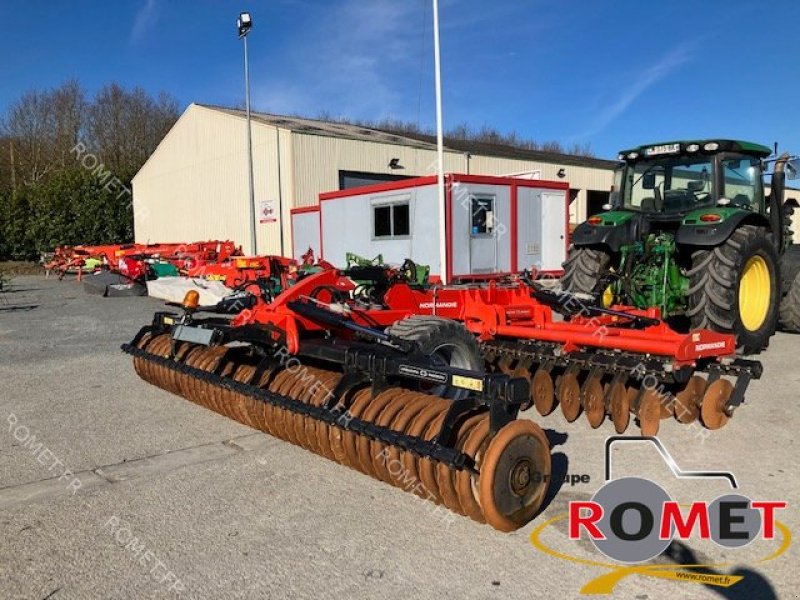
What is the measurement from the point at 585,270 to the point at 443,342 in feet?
10.6

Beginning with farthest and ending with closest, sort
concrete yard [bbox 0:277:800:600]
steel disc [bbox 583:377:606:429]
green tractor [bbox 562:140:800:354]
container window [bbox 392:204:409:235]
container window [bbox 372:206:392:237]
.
→ container window [bbox 372:206:392:237]
container window [bbox 392:204:409:235]
green tractor [bbox 562:140:800:354]
steel disc [bbox 583:377:606:429]
concrete yard [bbox 0:277:800:600]

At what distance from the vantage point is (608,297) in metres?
7.55

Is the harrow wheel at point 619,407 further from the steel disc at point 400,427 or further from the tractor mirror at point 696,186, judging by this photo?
the tractor mirror at point 696,186

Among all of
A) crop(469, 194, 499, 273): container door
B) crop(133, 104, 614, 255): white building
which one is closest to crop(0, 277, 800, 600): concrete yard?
crop(469, 194, 499, 273): container door

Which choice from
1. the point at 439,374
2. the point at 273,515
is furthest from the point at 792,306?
the point at 273,515

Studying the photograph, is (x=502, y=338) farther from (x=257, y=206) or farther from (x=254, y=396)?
(x=257, y=206)

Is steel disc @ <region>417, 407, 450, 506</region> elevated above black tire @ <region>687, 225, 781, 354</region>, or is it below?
below

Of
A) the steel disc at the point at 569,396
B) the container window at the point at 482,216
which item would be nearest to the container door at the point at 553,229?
the container window at the point at 482,216

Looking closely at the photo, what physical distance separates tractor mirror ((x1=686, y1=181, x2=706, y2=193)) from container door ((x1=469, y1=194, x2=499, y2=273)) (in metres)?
7.78

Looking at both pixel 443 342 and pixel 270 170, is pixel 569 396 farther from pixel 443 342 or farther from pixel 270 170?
pixel 270 170

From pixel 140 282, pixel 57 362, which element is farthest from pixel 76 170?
pixel 57 362

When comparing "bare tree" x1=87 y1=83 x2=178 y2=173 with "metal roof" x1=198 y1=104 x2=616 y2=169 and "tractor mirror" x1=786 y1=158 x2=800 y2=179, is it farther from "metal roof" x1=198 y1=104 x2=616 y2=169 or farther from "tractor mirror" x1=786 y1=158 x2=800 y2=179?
"tractor mirror" x1=786 y1=158 x2=800 y2=179

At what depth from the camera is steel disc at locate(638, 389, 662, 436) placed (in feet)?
15.6

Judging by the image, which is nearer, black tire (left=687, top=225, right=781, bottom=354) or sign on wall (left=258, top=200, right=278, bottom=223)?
black tire (left=687, top=225, right=781, bottom=354)
